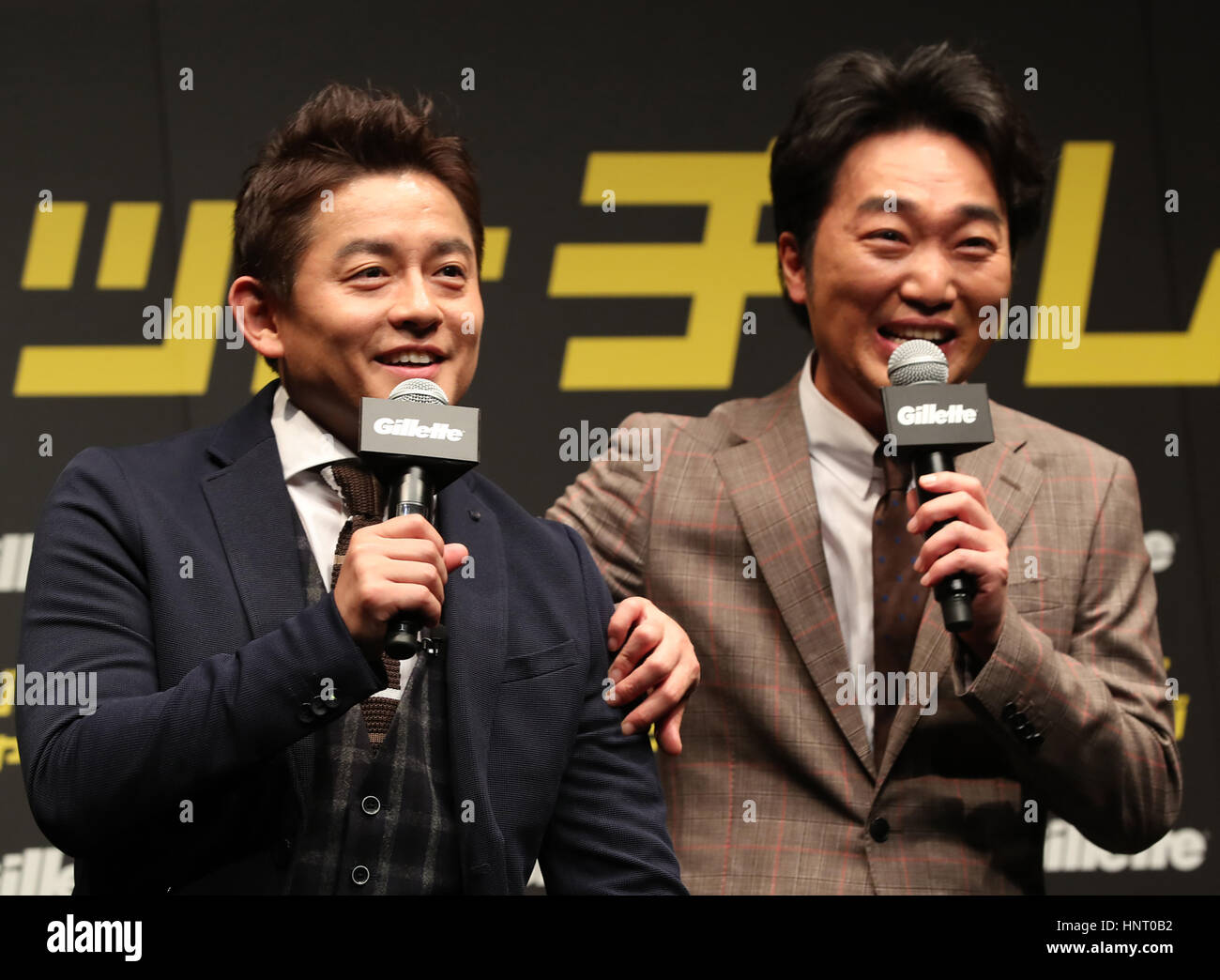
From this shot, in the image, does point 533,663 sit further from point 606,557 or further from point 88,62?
point 88,62

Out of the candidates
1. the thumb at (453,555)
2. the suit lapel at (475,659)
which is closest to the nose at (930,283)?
the suit lapel at (475,659)

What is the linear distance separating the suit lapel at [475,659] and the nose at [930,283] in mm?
895

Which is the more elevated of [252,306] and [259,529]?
[252,306]

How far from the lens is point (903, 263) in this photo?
263 cm

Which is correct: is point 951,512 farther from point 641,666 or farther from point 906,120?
point 906,120

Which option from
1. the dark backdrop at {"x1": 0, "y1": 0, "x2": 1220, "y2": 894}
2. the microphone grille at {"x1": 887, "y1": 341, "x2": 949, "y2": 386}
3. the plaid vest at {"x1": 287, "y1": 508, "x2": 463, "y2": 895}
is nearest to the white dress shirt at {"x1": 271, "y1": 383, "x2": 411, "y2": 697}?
the plaid vest at {"x1": 287, "y1": 508, "x2": 463, "y2": 895}

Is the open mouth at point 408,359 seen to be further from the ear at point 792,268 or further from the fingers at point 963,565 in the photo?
the ear at point 792,268

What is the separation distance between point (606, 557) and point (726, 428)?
0.35 metres

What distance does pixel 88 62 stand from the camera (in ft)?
10.9

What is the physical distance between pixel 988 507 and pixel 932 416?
597mm

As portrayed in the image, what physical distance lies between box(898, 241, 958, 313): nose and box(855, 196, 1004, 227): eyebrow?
3.0 inches

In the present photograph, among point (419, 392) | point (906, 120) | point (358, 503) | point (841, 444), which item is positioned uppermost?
point (906, 120)

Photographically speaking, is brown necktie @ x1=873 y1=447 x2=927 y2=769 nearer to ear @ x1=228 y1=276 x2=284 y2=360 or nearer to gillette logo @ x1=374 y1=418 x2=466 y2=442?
gillette logo @ x1=374 y1=418 x2=466 y2=442

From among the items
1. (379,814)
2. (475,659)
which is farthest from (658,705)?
(379,814)
